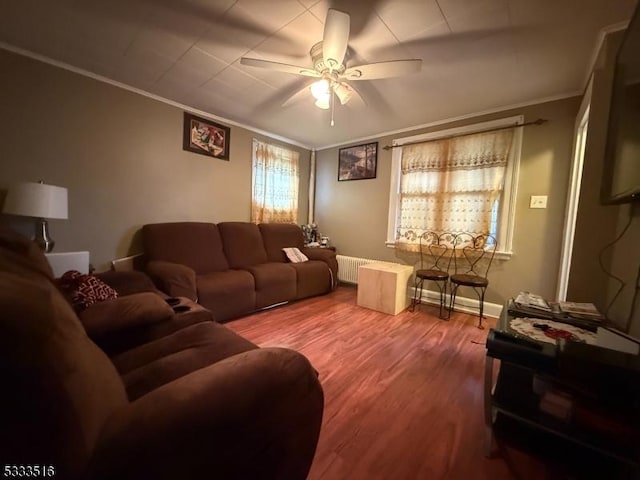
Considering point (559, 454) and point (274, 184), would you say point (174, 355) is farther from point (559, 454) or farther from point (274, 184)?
Result: point (274, 184)

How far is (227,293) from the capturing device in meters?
2.47

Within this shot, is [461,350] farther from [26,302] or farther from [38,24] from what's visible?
[38,24]

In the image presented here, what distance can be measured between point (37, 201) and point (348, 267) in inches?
134

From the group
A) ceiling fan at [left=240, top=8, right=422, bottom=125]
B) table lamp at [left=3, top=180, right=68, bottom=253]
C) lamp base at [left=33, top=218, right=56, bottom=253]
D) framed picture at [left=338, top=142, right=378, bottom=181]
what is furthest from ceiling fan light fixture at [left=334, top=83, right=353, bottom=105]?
lamp base at [left=33, top=218, right=56, bottom=253]

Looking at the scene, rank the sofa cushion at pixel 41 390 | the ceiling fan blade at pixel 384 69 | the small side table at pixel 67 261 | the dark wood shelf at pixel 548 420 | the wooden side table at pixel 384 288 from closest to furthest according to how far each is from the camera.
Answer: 1. the sofa cushion at pixel 41 390
2. the dark wood shelf at pixel 548 420
3. the ceiling fan blade at pixel 384 69
4. the small side table at pixel 67 261
5. the wooden side table at pixel 384 288

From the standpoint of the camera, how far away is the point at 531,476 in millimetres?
1088

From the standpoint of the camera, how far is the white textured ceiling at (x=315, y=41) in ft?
4.93

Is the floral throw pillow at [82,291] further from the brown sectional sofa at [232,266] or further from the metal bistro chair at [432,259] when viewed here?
the metal bistro chair at [432,259]

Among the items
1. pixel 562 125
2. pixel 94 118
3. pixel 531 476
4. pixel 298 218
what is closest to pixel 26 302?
pixel 531 476

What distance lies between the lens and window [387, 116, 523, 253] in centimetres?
273

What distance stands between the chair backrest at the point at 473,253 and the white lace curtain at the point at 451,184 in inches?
3.5

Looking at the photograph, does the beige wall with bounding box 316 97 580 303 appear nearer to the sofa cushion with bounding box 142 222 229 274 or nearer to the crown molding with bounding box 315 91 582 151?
the crown molding with bounding box 315 91 582 151

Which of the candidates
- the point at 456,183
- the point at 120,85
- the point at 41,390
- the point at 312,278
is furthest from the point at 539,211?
the point at 120,85

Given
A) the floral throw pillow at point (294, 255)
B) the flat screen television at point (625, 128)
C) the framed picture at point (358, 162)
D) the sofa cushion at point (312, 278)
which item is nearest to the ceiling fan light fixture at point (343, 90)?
the flat screen television at point (625, 128)
